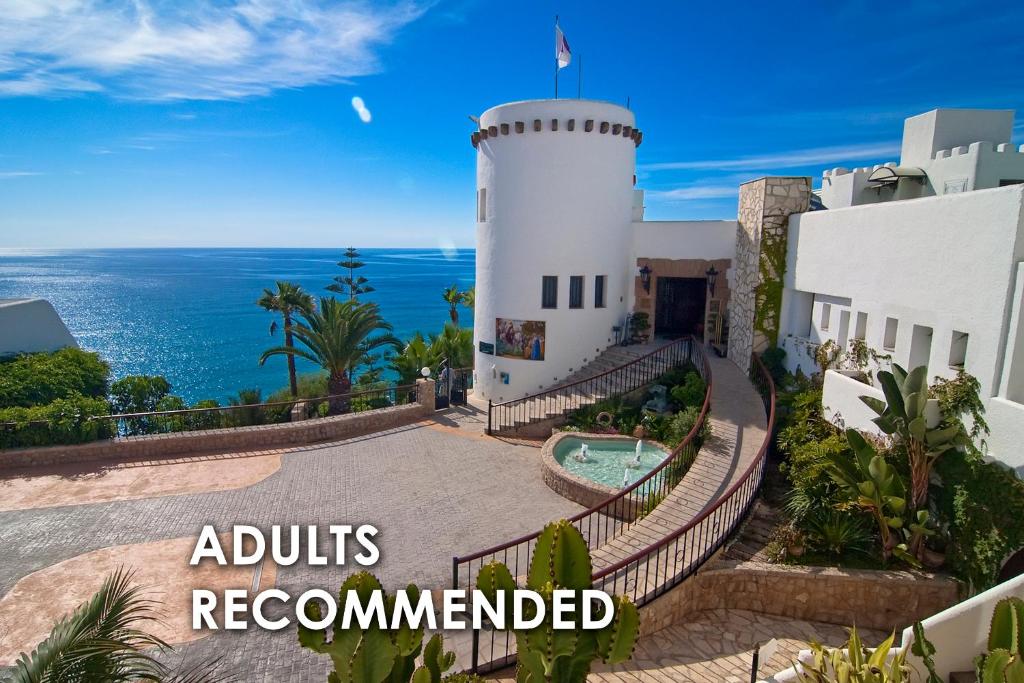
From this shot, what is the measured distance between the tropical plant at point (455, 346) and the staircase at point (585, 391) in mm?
5408

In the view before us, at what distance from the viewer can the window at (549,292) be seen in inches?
716

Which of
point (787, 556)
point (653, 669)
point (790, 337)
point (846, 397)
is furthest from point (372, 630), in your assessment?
point (790, 337)

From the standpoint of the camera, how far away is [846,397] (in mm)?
9961

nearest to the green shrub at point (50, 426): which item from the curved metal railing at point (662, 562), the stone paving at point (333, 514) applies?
the stone paving at point (333, 514)

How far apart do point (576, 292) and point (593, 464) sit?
7152 millimetres

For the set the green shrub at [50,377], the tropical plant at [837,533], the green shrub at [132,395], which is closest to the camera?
the tropical plant at [837,533]

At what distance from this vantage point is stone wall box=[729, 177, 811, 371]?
47.1 feet

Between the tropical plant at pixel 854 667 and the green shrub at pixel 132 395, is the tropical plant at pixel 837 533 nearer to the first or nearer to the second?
the tropical plant at pixel 854 667

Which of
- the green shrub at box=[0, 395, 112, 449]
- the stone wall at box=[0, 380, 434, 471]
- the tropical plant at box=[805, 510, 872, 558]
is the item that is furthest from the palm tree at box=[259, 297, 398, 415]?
the tropical plant at box=[805, 510, 872, 558]

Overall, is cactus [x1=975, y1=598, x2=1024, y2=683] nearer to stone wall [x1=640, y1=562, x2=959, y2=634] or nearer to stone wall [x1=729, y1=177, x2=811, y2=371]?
stone wall [x1=640, y1=562, x2=959, y2=634]

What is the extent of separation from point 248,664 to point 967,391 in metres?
10.5

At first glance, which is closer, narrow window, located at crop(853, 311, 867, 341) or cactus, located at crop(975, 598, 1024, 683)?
cactus, located at crop(975, 598, 1024, 683)

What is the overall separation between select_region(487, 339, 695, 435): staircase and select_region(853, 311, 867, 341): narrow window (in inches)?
220

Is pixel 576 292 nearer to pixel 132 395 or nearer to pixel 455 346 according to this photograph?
pixel 455 346
